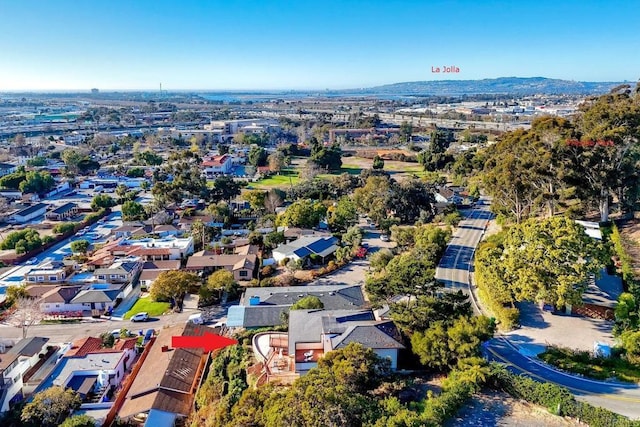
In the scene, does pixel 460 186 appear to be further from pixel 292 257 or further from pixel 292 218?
pixel 292 257

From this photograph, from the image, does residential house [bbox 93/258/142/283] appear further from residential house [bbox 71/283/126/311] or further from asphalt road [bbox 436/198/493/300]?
asphalt road [bbox 436/198/493/300]

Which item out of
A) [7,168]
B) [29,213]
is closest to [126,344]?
[29,213]

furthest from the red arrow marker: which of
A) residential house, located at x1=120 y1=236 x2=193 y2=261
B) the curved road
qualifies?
residential house, located at x1=120 y1=236 x2=193 y2=261

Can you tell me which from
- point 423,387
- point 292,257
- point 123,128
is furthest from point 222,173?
point 123,128

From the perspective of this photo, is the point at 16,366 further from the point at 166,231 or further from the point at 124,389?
the point at 166,231

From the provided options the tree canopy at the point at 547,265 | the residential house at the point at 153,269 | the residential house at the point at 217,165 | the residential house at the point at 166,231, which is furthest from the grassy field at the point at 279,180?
the tree canopy at the point at 547,265
